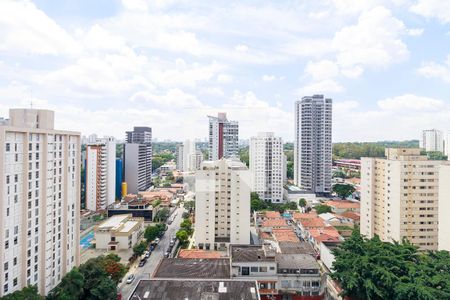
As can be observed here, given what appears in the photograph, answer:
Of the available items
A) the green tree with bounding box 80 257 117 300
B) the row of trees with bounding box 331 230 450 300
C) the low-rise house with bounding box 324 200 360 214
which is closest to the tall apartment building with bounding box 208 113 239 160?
the low-rise house with bounding box 324 200 360 214

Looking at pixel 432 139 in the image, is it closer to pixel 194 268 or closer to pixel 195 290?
pixel 194 268

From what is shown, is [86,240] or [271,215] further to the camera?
[271,215]

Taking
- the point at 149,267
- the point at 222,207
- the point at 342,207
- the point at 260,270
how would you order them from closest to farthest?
the point at 260,270, the point at 149,267, the point at 222,207, the point at 342,207

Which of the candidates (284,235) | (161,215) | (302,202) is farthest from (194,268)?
(302,202)

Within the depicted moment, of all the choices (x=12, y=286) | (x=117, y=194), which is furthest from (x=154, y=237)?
(x=117, y=194)

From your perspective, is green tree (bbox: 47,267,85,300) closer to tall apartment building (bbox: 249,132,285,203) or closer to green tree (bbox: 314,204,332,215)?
green tree (bbox: 314,204,332,215)

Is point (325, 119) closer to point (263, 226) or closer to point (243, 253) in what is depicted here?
point (263, 226)
